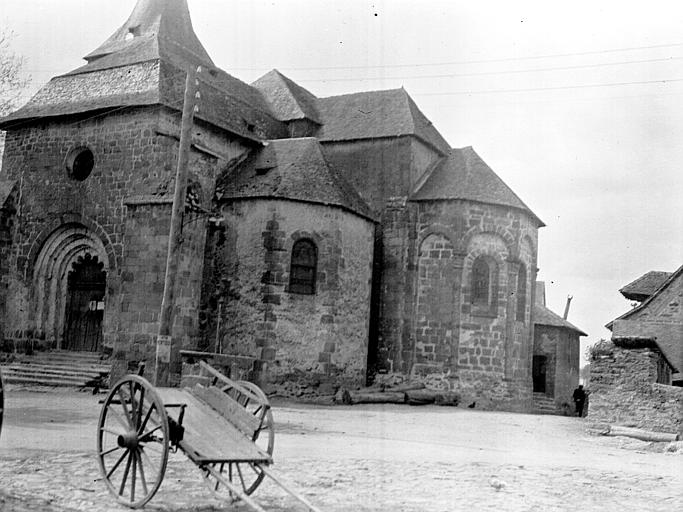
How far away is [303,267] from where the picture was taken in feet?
70.0

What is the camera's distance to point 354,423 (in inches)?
613

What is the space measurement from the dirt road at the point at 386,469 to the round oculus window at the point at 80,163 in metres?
8.58

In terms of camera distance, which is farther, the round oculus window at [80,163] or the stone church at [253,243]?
the round oculus window at [80,163]

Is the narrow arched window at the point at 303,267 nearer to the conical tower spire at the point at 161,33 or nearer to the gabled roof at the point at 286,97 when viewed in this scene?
the gabled roof at the point at 286,97

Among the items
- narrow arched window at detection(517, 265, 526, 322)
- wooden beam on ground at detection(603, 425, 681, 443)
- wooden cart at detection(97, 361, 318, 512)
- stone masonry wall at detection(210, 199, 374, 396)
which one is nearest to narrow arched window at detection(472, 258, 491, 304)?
narrow arched window at detection(517, 265, 526, 322)

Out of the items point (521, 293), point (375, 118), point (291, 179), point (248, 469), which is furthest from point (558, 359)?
point (248, 469)

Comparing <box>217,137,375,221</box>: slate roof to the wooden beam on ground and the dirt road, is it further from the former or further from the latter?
the wooden beam on ground

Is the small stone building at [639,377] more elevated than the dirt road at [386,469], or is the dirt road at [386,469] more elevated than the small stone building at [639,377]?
the small stone building at [639,377]

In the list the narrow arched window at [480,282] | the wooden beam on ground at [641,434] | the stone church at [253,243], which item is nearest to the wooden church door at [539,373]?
the stone church at [253,243]

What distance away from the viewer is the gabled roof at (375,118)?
2595 centimetres

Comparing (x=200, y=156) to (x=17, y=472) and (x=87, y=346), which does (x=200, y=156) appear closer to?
(x=87, y=346)

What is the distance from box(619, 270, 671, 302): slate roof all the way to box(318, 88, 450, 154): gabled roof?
9.44 m

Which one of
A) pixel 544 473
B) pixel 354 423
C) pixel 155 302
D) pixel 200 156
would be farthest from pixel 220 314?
pixel 544 473

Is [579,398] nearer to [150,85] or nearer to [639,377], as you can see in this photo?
[639,377]
